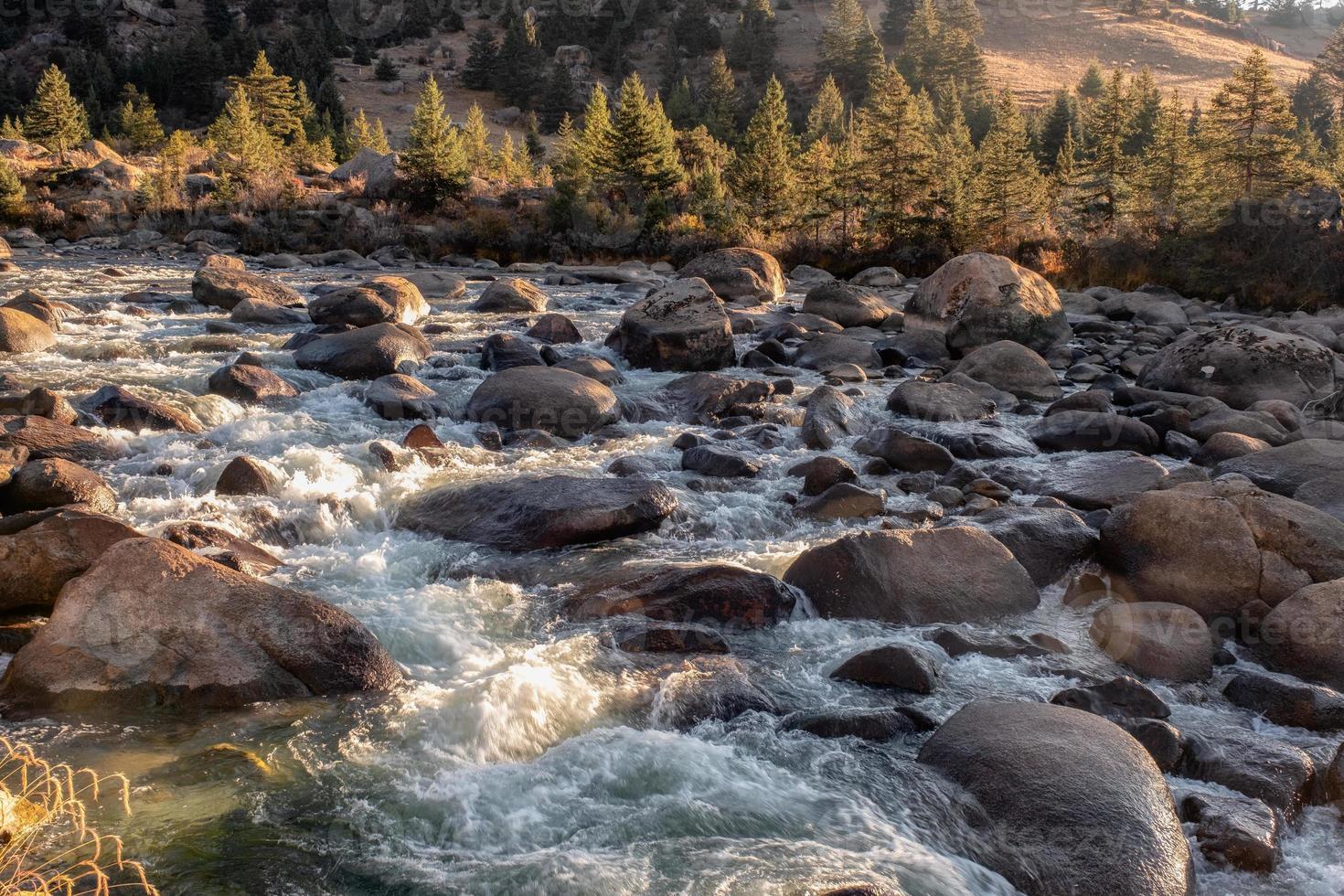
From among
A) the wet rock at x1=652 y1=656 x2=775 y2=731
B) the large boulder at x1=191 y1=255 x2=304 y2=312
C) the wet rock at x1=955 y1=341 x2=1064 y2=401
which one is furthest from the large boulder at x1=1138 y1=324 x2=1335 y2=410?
the large boulder at x1=191 y1=255 x2=304 y2=312

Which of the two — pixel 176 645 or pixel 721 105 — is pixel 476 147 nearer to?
pixel 721 105

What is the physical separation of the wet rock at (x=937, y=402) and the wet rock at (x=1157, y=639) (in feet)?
20.6

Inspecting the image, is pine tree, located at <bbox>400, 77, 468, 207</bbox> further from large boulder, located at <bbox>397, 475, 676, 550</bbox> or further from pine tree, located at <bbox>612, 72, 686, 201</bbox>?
large boulder, located at <bbox>397, 475, 676, 550</bbox>

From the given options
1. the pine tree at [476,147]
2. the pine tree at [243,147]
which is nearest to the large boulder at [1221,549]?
the pine tree at [476,147]

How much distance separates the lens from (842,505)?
9.23 m

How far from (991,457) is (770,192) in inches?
1050

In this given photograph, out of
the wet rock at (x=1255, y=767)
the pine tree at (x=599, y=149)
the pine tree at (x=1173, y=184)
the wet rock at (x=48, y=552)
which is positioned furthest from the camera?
the pine tree at (x=599, y=149)

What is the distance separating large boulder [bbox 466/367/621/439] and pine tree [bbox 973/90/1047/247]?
76.1 feet

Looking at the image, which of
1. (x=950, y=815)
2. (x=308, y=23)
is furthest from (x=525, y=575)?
(x=308, y=23)

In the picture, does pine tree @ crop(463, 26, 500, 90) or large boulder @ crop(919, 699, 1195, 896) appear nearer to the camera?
large boulder @ crop(919, 699, 1195, 896)

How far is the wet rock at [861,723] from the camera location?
546 centimetres

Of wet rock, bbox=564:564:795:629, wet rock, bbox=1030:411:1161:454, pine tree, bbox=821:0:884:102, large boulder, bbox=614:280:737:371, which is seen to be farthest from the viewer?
pine tree, bbox=821:0:884:102

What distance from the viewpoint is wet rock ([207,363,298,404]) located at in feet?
39.3

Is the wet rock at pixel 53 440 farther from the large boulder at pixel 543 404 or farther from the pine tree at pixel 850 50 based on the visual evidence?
the pine tree at pixel 850 50
